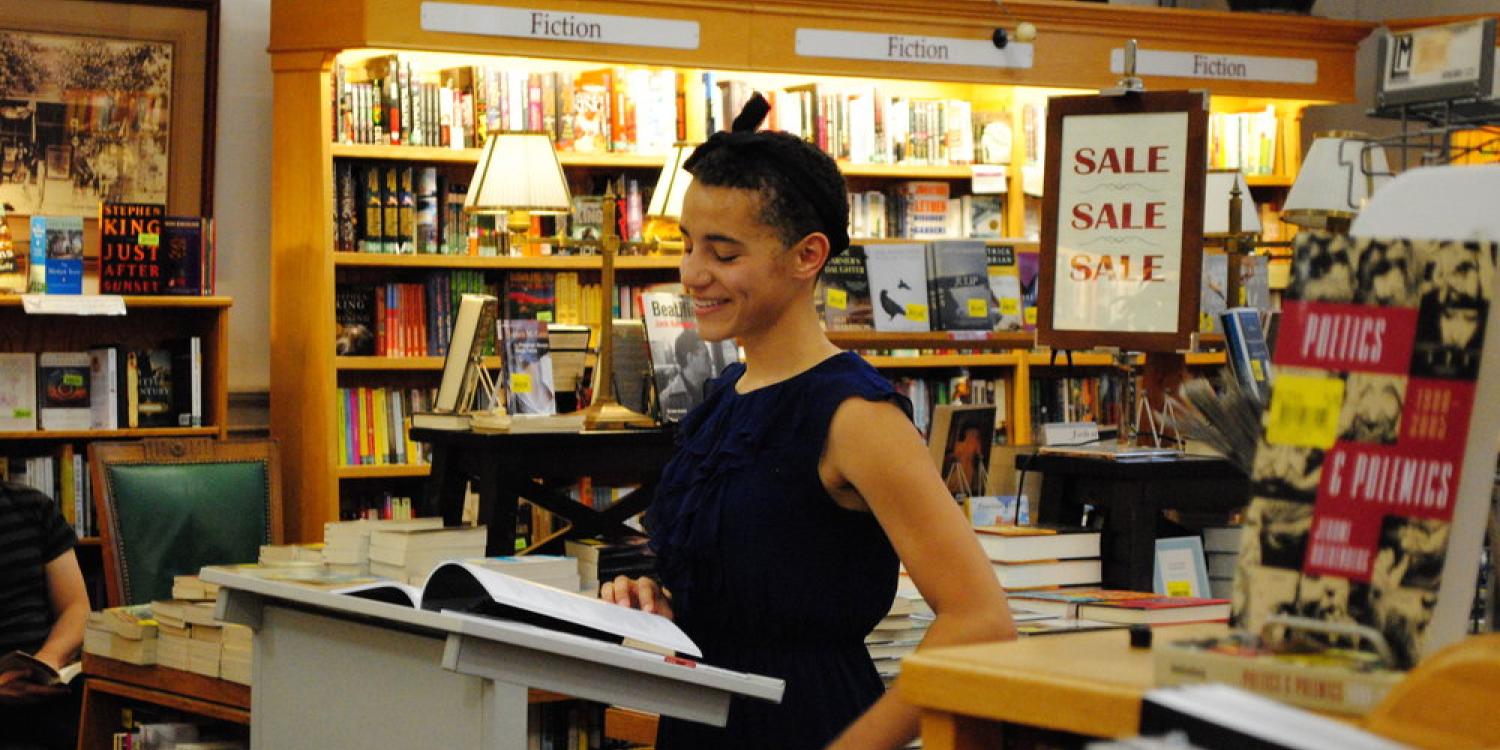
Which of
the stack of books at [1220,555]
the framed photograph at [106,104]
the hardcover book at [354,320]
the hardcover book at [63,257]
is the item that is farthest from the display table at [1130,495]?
the framed photograph at [106,104]

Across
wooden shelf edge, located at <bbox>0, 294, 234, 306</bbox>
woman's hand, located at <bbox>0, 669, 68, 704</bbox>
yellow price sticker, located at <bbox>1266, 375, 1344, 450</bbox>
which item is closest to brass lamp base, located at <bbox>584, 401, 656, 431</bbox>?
woman's hand, located at <bbox>0, 669, 68, 704</bbox>

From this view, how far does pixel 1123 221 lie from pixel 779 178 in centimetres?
204

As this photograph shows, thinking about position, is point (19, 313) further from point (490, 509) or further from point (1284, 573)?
point (1284, 573)

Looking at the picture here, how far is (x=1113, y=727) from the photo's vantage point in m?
1.18

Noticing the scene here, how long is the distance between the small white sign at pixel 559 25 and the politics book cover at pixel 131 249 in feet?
3.68

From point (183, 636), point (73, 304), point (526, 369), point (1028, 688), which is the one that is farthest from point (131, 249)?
point (1028, 688)

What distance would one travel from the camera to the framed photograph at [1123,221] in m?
3.86

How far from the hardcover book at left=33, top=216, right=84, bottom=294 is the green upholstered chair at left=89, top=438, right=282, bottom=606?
1.32 metres

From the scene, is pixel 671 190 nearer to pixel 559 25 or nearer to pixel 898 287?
pixel 898 287

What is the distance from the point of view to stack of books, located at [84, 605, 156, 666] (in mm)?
3773

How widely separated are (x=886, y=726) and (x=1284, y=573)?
2.10ft

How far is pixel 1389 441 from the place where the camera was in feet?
4.02

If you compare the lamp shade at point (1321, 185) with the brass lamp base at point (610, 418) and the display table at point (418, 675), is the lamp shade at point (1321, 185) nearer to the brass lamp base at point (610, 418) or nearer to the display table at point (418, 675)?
the brass lamp base at point (610, 418)

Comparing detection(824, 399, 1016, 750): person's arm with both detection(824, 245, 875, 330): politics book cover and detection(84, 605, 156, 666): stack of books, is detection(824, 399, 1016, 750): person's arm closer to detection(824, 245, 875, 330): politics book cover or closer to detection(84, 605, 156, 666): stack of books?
detection(84, 605, 156, 666): stack of books
